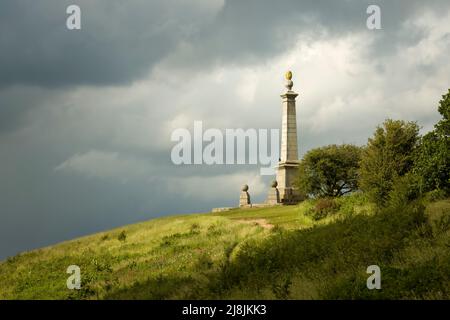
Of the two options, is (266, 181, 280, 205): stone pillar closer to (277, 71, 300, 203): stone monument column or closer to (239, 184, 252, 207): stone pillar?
(277, 71, 300, 203): stone monument column

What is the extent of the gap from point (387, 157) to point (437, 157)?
5766 millimetres

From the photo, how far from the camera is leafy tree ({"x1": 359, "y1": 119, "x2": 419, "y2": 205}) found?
130 feet

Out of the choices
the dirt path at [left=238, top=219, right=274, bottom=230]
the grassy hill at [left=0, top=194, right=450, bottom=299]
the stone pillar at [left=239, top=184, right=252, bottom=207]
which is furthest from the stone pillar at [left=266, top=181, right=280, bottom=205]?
the grassy hill at [left=0, top=194, right=450, bottom=299]

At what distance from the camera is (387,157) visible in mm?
40406

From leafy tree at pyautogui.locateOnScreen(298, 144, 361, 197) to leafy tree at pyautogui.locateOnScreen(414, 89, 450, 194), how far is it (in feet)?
62.1

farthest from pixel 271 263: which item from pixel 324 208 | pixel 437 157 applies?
→ pixel 324 208

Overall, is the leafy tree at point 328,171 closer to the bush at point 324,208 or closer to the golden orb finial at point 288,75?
the golden orb finial at point 288,75

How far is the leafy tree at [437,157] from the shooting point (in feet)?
114

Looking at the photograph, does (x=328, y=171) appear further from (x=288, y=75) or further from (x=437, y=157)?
(x=437, y=157)

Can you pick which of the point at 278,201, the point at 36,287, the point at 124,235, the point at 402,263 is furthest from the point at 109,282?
the point at 278,201

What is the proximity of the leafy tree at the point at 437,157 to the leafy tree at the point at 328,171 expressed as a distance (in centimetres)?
1894

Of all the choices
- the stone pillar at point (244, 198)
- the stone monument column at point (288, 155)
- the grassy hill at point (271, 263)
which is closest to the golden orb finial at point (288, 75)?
the stone monument column at point (288, 155)
